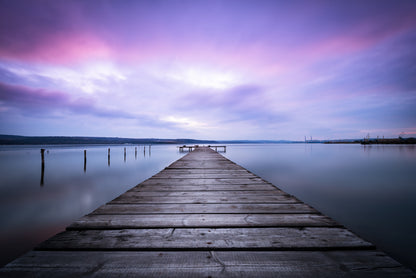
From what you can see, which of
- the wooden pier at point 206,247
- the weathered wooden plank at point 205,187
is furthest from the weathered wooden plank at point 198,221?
the weathered wooden plank at point 205,187

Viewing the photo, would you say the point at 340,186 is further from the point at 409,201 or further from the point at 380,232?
the point at 380,232

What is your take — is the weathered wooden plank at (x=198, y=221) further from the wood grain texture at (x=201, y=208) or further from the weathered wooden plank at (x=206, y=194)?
the weathered wooden plank at (x=206, y=194)

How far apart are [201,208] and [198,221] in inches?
17.6

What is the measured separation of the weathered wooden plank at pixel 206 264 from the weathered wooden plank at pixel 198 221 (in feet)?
1.49

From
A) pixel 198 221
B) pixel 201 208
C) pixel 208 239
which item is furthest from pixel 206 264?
pixel 201 208

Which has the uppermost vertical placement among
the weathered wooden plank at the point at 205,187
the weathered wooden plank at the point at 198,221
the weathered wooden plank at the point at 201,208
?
the weathered wooden plank at the point at 198,221

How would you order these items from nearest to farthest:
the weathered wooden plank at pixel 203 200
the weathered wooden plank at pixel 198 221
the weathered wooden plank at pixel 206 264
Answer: the weathered wooden plank at pixel 206 264, the weathered wooden plank at pixel 198 221, the weathered wooden plank at pixel 203 200

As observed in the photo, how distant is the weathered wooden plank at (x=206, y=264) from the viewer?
1.15 metres

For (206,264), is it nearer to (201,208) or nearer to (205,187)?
(201,208)

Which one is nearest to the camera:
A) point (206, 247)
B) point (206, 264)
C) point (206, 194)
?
point (206, 264)

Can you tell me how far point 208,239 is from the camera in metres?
1.57

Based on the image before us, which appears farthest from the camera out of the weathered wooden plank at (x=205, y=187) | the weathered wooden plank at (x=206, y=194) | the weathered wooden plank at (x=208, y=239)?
the weathered wooden plank at (x=205, y=187)

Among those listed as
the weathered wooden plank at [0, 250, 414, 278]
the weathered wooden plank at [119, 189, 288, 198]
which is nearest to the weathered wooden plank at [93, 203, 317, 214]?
the weathered wooden plank at [119, 189, 288, 198]

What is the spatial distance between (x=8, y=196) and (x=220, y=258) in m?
10.2
